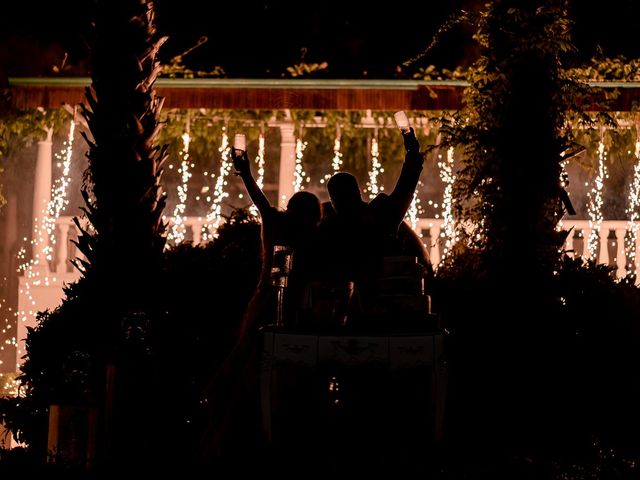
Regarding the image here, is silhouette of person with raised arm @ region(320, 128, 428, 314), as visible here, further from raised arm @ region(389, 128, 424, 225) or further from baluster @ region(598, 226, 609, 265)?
baluster @ region(598, 226, 609, 265)

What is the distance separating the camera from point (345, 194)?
271 inches

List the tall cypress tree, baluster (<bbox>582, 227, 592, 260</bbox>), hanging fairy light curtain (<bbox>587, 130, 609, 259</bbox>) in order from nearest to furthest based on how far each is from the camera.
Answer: the tall cypress tree
baluster (<bbox>582, 227, 592, 260</bbox>)
hanging fairy light curtain (<bbox>587, 130, 609, 259</bbox>)

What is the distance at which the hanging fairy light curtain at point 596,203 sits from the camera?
11.2 m

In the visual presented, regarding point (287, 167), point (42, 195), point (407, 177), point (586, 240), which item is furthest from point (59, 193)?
point (407, 177)

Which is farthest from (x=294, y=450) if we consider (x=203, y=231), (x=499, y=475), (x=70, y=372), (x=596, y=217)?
(x=596, y=217)

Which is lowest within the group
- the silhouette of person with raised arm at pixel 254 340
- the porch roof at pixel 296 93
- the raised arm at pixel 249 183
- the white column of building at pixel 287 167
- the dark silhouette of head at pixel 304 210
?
the silhouette of person with raised arm at pixel 254 340

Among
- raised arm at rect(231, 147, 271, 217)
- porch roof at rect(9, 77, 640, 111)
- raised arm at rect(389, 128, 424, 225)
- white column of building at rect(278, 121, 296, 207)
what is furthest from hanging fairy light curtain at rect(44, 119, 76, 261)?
raised arm at rect(389, 128, 424, 225)

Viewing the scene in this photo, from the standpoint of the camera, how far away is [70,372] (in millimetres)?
7324

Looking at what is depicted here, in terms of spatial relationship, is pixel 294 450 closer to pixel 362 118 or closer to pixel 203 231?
pixel 203 231

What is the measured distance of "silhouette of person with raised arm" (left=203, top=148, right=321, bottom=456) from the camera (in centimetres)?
696

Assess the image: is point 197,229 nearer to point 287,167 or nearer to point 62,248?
point 287,167

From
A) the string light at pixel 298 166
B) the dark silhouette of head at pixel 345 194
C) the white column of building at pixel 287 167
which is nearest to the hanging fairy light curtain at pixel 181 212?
the white column of building at pixel 287 167

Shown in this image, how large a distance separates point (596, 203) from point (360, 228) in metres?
6.57

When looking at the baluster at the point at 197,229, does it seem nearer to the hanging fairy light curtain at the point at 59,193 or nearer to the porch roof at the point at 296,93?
the porch roof at the point at 296,93
